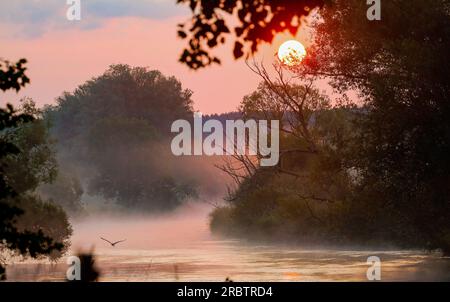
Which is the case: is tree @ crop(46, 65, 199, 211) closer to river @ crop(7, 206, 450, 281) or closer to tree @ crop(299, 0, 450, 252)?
river @ crop(7, 206, 450, 281)

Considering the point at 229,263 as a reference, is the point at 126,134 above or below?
above

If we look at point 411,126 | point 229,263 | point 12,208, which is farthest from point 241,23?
point 229,263

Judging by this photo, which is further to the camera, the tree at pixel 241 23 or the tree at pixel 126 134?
the tree at pixel 126 134

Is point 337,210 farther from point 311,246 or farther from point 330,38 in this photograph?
point 330,38

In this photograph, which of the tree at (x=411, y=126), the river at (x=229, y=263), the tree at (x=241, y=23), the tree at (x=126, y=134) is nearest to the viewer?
the tree at (x=241, y=23)

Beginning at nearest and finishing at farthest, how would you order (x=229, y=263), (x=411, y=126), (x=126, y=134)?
1. (x=411, y=126)
2. (x=229, y=263)
3. (x=126, y=134)

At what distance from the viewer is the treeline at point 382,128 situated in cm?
3459

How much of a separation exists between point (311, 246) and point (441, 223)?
15.0 m

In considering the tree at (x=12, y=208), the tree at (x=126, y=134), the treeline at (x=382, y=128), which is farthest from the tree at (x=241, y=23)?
the tree at (x=126, y=134)

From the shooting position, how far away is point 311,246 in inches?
1992

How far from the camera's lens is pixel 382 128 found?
3516 cm

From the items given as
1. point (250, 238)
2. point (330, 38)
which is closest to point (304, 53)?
point (330, 38)

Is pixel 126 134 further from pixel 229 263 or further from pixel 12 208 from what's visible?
pixel 12 208

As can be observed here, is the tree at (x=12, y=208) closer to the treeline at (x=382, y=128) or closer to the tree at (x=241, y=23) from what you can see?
the tree at (x=241, y=23)
